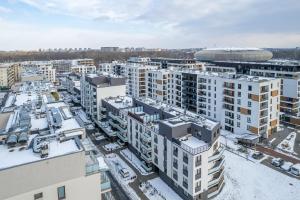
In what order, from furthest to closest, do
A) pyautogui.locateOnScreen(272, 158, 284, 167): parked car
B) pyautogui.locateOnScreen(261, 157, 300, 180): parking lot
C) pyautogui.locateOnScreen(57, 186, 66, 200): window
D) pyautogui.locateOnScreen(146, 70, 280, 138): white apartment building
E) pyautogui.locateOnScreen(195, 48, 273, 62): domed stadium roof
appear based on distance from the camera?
pyautogui.locateOnScreen(195, 48, 273, 62): domed stadium roof → pyautogui.locateOnScreen(146, 70, 280, 138): white apartment building → pyautogui.locateOnScreen(272, 158, 284, 167): parked car → pyautogui.locateOnScreen(261, 157, 300, 180): parking lot → pyautogui.locateOnScreen(57, 186, 66, 200): window

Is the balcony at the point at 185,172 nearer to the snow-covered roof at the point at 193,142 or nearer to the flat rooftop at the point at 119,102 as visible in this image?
the snow-covered roof at the point at 193,142

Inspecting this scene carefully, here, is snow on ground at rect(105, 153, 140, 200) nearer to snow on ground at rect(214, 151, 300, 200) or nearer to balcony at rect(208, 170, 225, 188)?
balcony at rect(208, 170, 225, 188)

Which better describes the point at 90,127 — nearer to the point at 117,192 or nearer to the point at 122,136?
the point at 122,136

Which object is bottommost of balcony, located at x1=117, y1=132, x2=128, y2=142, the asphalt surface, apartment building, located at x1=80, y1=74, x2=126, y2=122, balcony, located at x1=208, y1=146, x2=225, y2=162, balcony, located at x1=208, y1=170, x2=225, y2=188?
the asphalt surface

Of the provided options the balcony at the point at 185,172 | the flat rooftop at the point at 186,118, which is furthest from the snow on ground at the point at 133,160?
the flat rooftop at the point at 186,118

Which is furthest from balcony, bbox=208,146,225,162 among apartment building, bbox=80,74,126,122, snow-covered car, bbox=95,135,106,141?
apartment building, bbox=80,74,126,122
